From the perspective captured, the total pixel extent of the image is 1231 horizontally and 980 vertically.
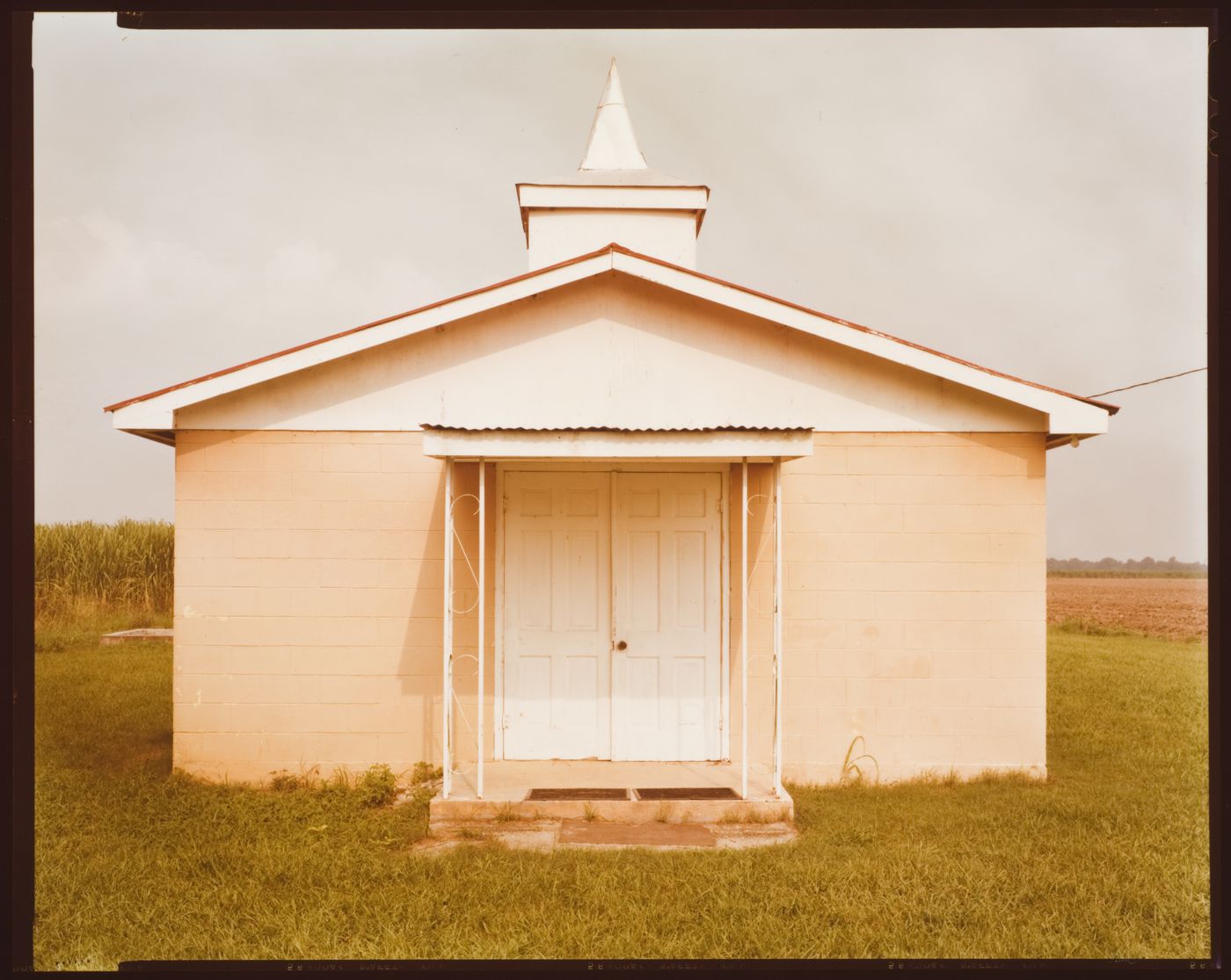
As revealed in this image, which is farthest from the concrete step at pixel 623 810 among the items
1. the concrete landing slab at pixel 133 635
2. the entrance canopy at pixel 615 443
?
the concrete landing slab at pixel 133 635

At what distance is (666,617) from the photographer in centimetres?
786

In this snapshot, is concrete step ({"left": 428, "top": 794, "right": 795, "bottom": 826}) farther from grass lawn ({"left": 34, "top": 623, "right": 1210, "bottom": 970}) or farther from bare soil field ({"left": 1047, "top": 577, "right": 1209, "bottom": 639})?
bare soil field ({"left": 1047, "top": 577, "right": 1209, "bottom": 639})

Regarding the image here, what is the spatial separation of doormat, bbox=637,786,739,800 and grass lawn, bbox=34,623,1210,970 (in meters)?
0.63

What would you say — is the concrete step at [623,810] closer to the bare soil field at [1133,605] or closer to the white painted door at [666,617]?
the white painted door at [666,617]

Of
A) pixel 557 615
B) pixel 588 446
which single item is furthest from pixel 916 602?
pixel 588 446

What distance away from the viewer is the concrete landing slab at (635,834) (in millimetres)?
6133

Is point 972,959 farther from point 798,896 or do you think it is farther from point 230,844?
point 230,844

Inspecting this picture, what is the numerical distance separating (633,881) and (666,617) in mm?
2767

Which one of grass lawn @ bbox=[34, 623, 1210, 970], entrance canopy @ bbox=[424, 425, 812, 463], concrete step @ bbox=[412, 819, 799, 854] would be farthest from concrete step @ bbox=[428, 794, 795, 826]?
entrance canopy @ bbox=[424, 425, 812, 463]

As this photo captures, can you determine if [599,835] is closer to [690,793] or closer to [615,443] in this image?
[690,793]

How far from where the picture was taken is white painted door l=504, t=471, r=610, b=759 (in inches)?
307

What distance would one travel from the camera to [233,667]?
7641 mm
